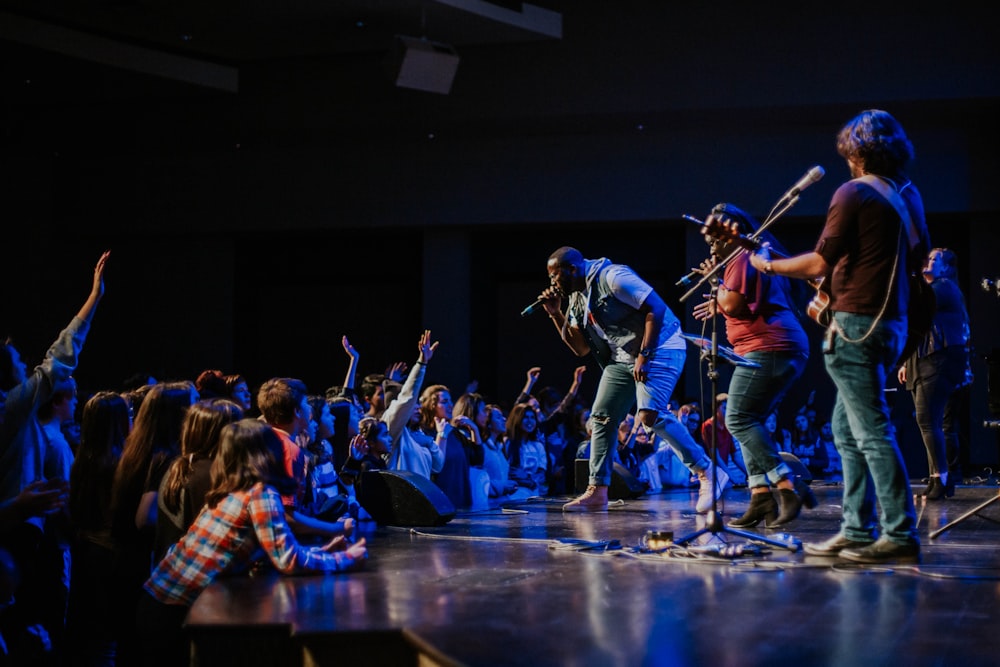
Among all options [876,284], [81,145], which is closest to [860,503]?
[876,284]

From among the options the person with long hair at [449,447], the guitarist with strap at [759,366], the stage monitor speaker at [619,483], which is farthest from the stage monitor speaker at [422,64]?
the guitarist with strap at [759,366]

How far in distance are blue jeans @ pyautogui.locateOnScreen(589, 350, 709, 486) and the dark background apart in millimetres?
5448

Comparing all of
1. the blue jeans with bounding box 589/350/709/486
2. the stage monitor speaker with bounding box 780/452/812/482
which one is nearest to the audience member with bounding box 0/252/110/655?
the blue jeans with bounding box 589/350/709/486

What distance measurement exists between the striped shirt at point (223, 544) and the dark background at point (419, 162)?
26.9 ft

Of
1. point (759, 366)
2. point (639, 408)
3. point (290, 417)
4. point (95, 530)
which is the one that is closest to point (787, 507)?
point (759, 366)

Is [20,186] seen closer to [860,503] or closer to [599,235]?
[599,235]

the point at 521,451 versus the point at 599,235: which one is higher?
the point at 599,235

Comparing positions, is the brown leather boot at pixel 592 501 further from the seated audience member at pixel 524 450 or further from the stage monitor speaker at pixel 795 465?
the seated audience member at pixel 524 450

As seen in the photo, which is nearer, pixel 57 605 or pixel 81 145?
pixel 57 605

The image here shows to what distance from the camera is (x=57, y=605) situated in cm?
407

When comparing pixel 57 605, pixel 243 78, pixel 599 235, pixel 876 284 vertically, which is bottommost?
pixel 57 605

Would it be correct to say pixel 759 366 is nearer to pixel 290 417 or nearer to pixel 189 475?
pixel 290 417

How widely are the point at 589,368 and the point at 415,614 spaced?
11051 mm

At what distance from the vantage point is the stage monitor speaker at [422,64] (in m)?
11.2
